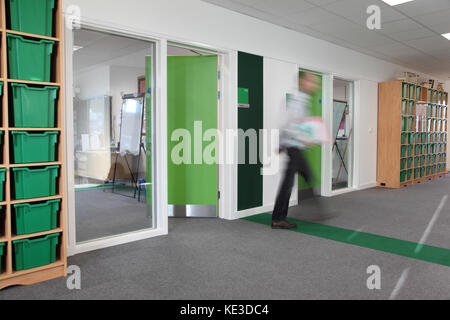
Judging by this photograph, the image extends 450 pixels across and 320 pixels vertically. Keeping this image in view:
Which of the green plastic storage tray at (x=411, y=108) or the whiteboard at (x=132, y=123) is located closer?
the whiteboard at (x=132, y=123)

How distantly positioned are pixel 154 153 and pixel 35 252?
1.54 metres

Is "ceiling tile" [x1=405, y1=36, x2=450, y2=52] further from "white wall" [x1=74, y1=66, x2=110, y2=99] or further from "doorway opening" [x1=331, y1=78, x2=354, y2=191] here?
"white wall" [x1=74, y1=66, x2=110, y2=99]

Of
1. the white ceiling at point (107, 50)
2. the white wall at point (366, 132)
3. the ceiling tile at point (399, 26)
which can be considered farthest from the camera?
the white wall at point (366, 132)

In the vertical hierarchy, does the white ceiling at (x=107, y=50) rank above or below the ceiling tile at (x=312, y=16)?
below

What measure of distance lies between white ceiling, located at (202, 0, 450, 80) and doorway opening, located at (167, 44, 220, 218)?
2.82ft

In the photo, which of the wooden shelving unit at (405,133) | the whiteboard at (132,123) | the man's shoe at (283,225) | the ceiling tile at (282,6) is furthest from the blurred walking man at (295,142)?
the wooden shelving unit at (405,133)

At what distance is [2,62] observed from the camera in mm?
2383

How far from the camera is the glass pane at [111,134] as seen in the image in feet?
11.5

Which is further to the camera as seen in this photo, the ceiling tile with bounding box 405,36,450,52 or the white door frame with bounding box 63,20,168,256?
the ceiling tile with bounding box 405,36,450,52

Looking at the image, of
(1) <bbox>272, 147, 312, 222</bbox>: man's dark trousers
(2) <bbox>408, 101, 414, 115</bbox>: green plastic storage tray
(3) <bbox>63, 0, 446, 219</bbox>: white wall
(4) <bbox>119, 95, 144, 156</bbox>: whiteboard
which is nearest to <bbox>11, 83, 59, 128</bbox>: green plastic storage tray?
(3) <bbox>63, 0, 446, 219</bbox>: white wall

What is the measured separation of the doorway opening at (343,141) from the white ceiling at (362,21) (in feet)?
3.39

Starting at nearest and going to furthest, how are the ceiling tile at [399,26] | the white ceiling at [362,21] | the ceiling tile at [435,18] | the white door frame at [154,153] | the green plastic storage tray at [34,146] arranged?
the green plastic storage tray at [34,146], the white door frame at [154,153], the white ceiling at [362,21], the ceiling tile at [435,18], the ceiling tile at [399,26]

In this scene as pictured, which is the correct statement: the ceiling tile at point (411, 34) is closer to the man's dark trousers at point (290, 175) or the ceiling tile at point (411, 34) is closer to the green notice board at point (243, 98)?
the green notice board at point (243, 98)

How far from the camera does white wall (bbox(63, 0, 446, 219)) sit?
3395mm
